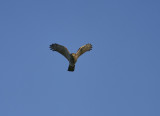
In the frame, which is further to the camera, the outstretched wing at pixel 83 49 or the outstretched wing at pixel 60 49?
the outstretched wing at pixel 83 49

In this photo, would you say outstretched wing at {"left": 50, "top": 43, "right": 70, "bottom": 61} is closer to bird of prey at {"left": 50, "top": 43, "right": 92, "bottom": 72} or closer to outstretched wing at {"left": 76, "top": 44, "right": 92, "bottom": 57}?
bird of prey at {"left": 50, "top": 43, "right": 92, "bottom": 72}

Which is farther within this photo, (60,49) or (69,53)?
(60,49)

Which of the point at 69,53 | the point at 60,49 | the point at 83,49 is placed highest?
the point at 83,49

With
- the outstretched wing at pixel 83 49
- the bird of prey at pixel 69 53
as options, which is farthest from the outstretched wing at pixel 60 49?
the outstretched wing at pixel 83 49

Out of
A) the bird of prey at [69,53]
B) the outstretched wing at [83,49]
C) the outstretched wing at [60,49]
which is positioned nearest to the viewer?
the bird of prey at [69,53]

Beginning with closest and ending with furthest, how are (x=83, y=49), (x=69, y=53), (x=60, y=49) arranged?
(x=69, y=53), (x=60, y=49), (x=83, y=49)

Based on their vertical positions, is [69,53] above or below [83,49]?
below

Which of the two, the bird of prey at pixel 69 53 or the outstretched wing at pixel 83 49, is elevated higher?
the outstretched wing at pixel 83 49

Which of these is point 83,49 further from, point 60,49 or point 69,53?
point 60,49

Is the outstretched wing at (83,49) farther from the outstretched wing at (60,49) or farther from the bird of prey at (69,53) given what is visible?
the outstretched wing at (60,49)

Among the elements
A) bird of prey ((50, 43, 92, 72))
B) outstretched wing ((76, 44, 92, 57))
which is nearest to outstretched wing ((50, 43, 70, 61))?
bird of prey ((50, 43, 92, 72))

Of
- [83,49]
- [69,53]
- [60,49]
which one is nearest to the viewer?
[69,53]

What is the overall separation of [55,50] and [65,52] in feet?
3.02

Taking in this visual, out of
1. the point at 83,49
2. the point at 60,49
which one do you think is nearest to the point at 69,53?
the point at 60,49
